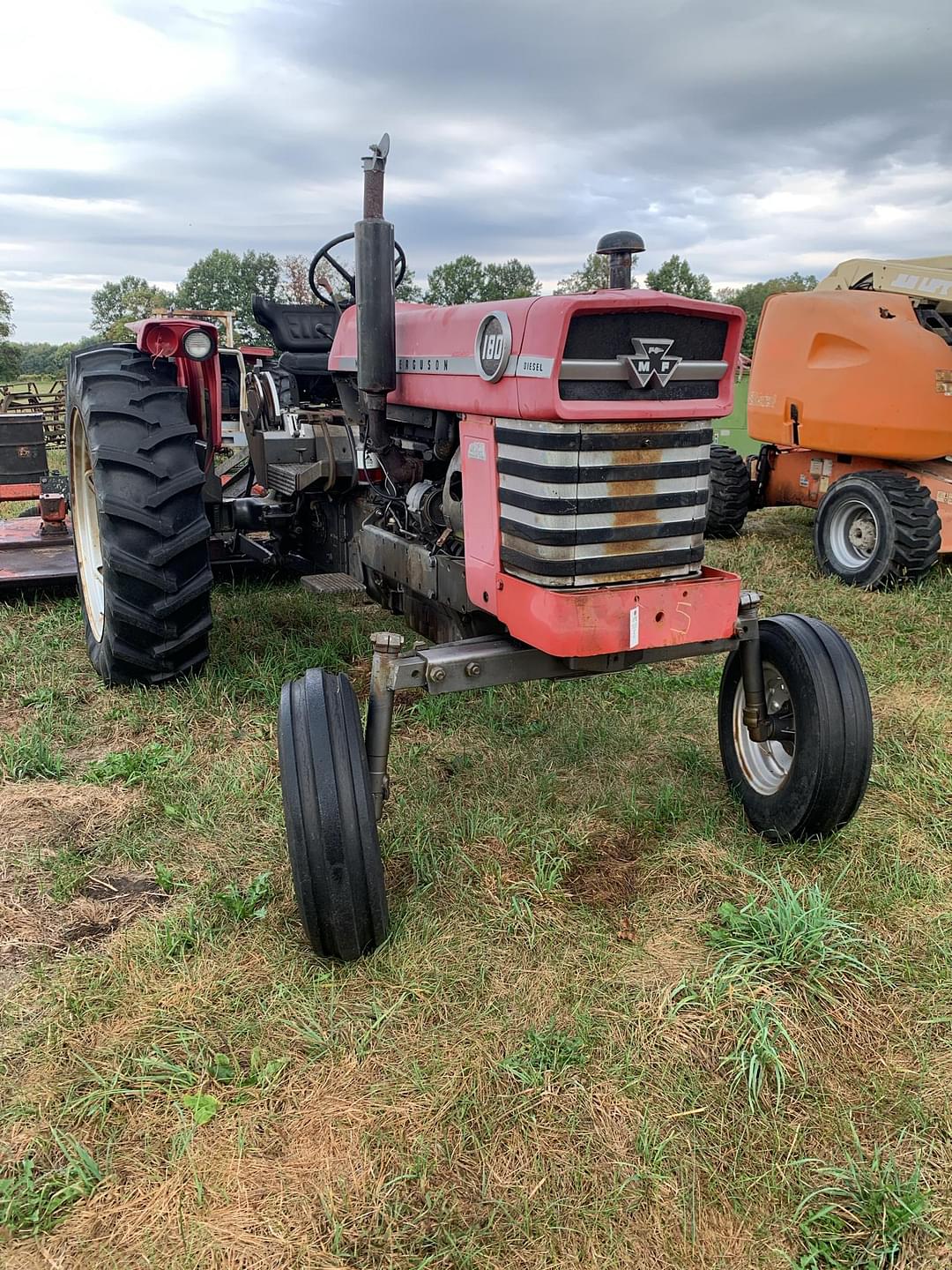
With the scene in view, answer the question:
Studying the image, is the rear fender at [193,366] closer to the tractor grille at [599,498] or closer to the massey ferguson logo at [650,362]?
the tractor grille at [599,498]

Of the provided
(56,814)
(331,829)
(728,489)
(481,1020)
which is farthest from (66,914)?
(728,489)

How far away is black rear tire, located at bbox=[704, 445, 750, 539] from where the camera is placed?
7.45 meters

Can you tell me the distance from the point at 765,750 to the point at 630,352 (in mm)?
1453

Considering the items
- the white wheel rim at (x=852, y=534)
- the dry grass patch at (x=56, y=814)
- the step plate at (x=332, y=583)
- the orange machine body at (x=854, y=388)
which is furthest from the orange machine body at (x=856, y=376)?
the dry grass patch at (x=56, y=814)

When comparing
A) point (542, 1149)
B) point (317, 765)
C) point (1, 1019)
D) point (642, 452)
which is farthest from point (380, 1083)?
point (642, 452)

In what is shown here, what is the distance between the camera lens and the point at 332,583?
3979mm

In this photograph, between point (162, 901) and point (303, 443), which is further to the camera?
point (303, 443)

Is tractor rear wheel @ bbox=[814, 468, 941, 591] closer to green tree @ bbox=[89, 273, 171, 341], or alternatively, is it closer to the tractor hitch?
the tractor hitch

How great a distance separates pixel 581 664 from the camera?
2641mm

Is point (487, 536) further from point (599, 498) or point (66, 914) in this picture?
point (66, 914)

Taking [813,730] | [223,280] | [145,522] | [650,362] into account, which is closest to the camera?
[650,362]

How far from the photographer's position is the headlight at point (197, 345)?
12.7ft

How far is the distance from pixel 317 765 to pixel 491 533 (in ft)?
2.56

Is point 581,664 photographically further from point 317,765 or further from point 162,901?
point 162,901
